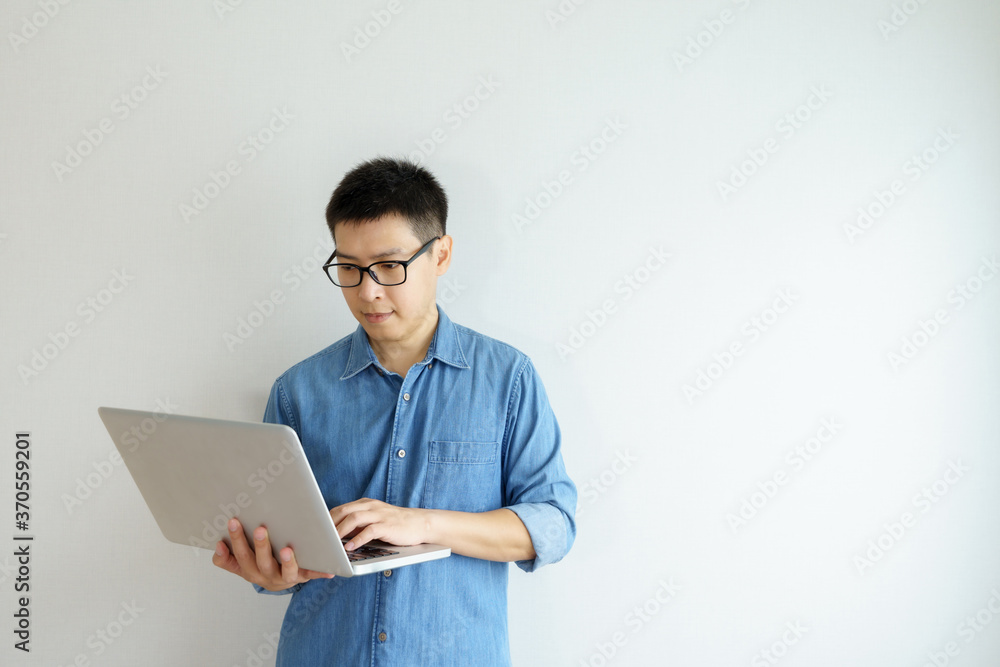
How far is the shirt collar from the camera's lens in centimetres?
133

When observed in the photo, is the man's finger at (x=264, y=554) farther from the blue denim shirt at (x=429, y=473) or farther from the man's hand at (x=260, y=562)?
the blue denim shirt at (x=429, y=473)

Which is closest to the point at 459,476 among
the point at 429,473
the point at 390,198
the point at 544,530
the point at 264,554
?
the point at 429,473

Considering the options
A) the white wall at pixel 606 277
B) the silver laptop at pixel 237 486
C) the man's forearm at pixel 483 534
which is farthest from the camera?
the white wall at pixel 606 277

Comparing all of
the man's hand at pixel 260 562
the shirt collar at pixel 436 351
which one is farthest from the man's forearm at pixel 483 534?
the shirt collar at pixel 436 351

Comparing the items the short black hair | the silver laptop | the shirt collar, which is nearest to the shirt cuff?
the silver laptop

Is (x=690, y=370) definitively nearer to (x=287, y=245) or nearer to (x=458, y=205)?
(x=458, y=205)

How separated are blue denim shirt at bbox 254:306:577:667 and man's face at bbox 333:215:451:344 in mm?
87

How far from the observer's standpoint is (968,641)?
5.41ft

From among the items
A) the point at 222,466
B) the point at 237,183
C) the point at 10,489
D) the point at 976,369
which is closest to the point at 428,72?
the point at 237,183

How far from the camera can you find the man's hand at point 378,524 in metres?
1.07

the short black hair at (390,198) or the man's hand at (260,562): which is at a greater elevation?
the short black hair at (390,198)

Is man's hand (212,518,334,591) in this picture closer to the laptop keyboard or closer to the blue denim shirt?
the laptop keyboard

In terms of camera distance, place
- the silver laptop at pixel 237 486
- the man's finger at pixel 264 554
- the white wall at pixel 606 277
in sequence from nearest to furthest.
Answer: the silver laptop at pixel 237 486 < the man's finger at pixel 264 554 < the white wall at pixel 606 277

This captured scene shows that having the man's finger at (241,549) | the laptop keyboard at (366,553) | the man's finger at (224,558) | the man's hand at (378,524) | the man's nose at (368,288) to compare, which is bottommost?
the man's finger at (224,558)
